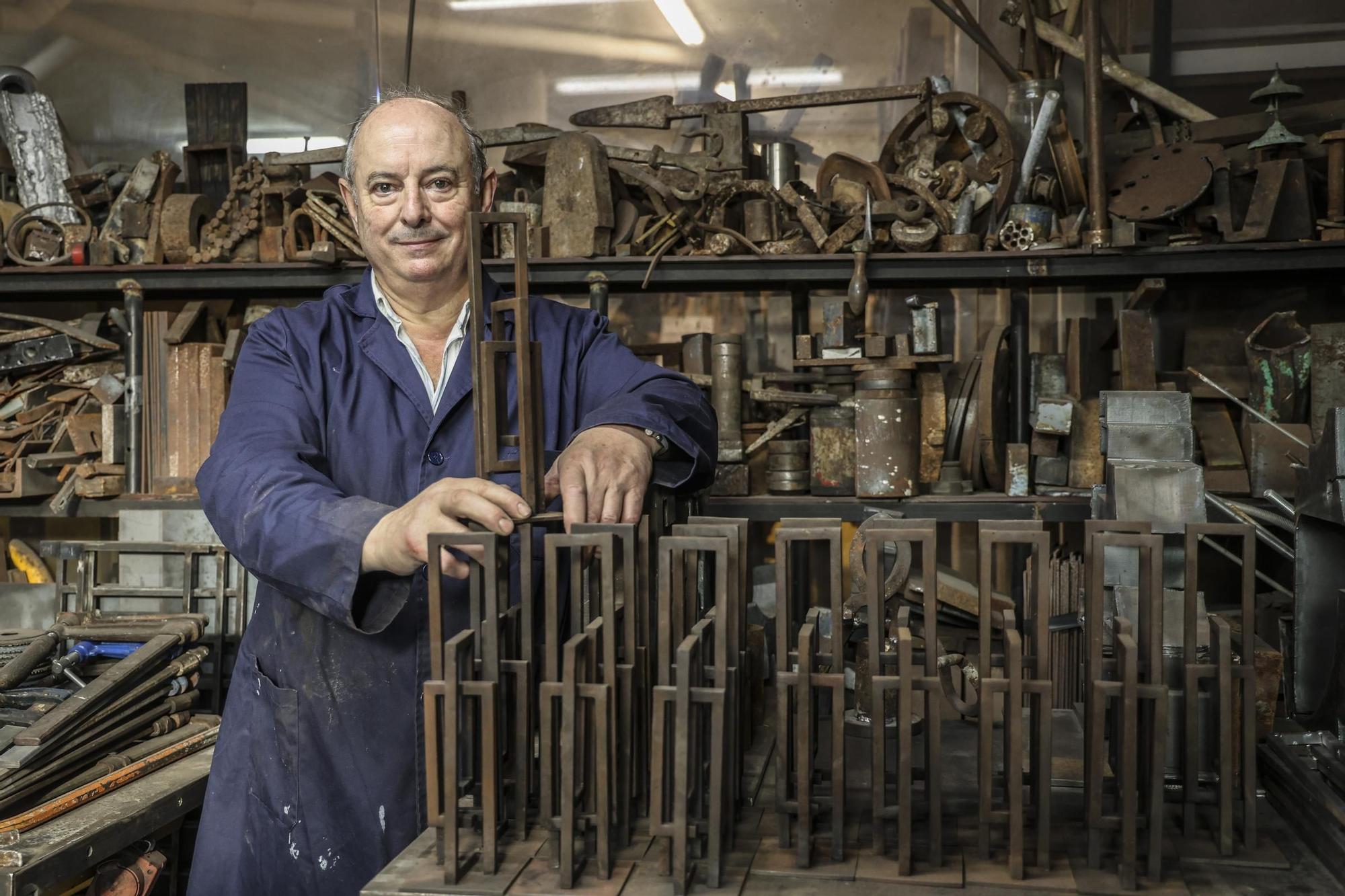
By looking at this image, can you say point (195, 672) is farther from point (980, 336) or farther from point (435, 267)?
point (980, 336)

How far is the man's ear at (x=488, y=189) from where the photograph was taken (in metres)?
1.88

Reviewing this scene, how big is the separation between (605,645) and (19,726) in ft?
5.04

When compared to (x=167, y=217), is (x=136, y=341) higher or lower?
lower

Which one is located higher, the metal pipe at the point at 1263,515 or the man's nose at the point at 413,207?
the man's nose at the point at 413,207

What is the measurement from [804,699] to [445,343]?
940 mm

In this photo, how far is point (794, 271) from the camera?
123 inches

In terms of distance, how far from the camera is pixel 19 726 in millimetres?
2184

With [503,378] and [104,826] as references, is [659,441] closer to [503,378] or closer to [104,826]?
[503,378]

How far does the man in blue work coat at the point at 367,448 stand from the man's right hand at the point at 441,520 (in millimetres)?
214

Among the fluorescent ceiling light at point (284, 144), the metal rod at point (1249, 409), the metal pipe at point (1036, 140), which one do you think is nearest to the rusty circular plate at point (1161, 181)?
the metal pipe at point (1036, 140)

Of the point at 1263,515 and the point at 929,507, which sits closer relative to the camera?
the point at 1263,515

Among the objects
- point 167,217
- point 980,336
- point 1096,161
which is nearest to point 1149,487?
point 1096,161

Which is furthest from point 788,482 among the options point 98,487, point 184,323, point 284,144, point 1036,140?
point 284,144

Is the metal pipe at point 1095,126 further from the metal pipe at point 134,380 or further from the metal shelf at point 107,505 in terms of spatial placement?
the metal pipe at point 134,380
